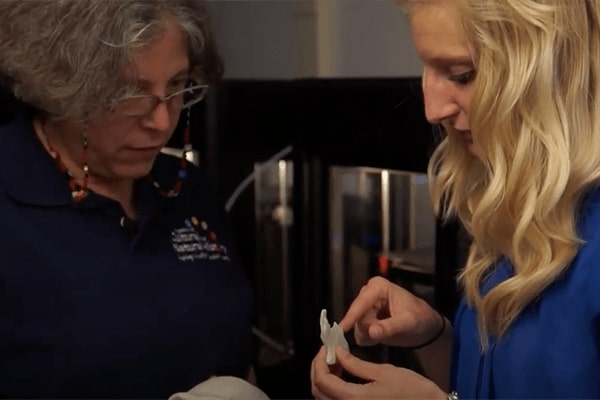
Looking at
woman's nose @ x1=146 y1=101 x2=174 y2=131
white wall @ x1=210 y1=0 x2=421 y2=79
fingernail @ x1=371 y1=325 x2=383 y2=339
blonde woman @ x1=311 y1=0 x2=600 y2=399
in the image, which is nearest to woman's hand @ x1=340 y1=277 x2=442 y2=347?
fingernail @ x1=371 y1=325 x2=383 y2=339

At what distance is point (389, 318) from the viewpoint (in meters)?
1.00

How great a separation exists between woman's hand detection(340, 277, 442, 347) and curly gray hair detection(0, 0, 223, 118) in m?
0.44

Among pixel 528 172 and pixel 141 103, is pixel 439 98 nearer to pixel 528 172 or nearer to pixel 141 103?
pixel 528 172

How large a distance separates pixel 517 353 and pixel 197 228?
0.63m

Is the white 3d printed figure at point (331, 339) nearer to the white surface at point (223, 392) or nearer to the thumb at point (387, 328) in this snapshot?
the thumb at point (387, 328)

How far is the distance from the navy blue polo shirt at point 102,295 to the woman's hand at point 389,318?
300mm

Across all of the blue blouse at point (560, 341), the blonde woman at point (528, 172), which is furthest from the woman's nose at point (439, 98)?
the blue blouse at point (560, 341)

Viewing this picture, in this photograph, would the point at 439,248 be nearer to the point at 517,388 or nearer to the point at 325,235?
the point at 325,235

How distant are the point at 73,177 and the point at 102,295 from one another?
0.59ft

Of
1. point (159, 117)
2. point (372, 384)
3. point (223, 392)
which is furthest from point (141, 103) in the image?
point (372, 384)

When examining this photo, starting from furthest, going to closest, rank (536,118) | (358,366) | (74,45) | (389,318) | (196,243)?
1. (196,243)
2. (74,45)
3. (389,318)
4. (358,366)
5. (536,118)

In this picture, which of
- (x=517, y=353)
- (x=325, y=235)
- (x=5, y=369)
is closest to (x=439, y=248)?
(x=325, y=235)

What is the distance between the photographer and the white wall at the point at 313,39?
1.44 meters

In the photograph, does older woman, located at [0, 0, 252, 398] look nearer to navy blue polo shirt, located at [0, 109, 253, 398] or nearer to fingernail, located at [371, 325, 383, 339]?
navy blue polo shirt, located at [0, 109, 253, 398]
